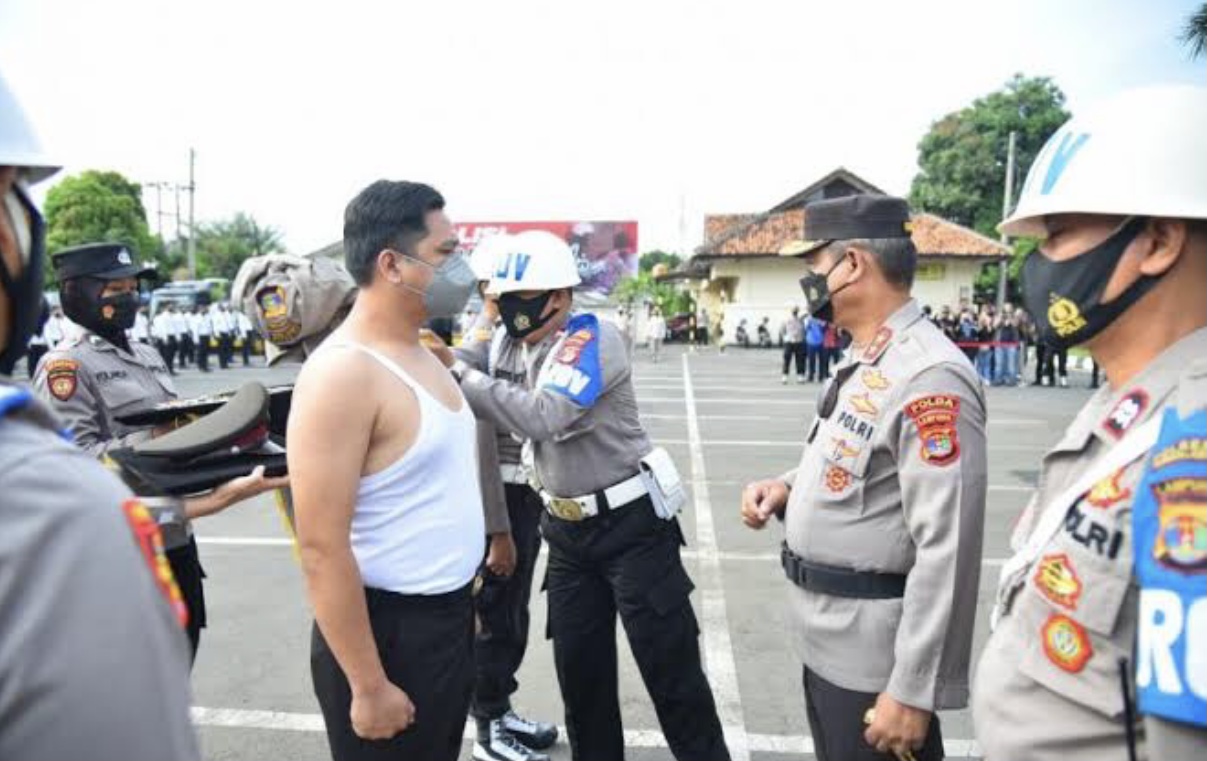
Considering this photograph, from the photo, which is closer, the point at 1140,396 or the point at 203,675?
the point at 1140,396

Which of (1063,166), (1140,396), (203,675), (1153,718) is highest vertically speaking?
(1063,166)

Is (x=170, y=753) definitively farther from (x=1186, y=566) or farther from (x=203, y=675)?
(x=203, y=675)

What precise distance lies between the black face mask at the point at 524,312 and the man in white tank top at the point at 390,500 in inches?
30.7

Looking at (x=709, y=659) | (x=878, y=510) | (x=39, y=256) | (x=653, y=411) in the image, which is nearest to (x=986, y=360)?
(x=653, y=411)

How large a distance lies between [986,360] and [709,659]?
17.7 m

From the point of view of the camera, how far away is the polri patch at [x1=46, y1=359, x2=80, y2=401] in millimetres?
3036

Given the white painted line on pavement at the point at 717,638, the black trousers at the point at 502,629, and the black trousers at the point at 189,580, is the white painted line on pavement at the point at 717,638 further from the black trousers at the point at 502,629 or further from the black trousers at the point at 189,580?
the black trousers at the point at 189,580

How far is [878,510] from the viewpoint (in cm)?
212

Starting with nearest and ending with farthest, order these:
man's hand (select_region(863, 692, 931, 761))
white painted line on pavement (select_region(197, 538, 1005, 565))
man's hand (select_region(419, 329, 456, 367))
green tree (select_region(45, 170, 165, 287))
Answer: man's hand (select_region(863, 692, 931, 761))
man's hand (select_region(419, 329, 456, 367))
white painted line on pavement (select_region(197, 538, 1005, 565))
green tree (select_region(45, 170, 165, 287))

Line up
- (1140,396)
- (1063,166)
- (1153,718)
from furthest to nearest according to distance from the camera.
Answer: (1063,166) < (1140,396) < (1153,718)

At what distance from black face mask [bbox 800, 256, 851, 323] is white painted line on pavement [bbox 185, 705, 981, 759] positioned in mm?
1802

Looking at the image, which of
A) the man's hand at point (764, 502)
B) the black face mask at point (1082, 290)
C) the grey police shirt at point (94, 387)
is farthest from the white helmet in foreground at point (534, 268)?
the black face mask at point (1082, 290)

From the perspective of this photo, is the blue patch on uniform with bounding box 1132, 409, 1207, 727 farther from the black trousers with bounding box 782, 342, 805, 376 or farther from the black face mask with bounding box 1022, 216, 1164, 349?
the black trousers with bounding box 782, 342, 805, 376

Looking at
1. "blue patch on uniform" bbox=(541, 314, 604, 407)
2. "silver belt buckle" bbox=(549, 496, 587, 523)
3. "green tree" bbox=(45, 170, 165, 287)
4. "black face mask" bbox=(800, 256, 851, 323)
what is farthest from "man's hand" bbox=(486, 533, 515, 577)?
"green tree" bbox=(45, 170, 165, 287)
